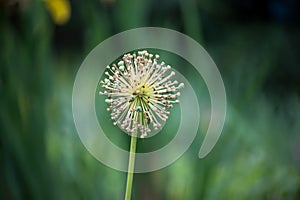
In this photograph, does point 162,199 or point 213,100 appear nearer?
point 162,199

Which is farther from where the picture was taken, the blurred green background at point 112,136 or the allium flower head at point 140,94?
the blurred green background at point 112,136

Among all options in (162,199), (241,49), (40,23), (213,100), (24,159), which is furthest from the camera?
(241,49)

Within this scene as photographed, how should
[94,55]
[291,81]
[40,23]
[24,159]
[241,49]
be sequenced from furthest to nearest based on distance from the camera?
[241,49], [291,81], [94,55], [40,23], [24,159]

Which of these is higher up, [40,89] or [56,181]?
[40,89]

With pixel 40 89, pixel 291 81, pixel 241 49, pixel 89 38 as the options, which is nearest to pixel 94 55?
pixel 89 38

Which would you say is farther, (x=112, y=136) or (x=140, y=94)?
(x=112, y=136)

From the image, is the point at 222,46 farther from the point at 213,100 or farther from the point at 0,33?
the point at 0,33

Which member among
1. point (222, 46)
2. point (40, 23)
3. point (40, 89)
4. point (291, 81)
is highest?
point (222, 46)

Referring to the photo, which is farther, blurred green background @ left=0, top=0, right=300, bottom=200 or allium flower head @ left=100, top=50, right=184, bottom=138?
blurred green background @ left=0, top=0, right=300, bottom=200
